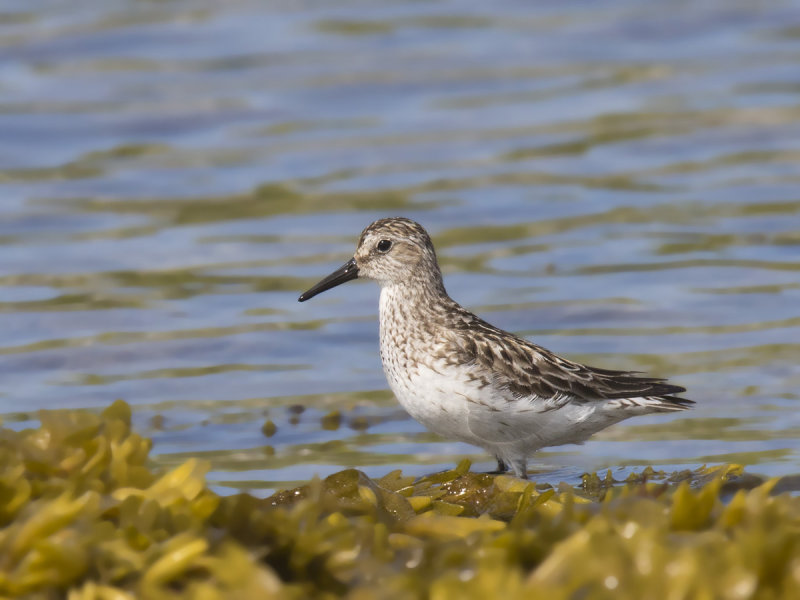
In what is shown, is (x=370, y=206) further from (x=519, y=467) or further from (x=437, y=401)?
(x=437, y=401)

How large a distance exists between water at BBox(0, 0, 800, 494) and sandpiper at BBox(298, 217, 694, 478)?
1.93 ft

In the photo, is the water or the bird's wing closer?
the bird's wing

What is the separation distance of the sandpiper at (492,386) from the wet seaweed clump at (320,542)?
193 centimetres

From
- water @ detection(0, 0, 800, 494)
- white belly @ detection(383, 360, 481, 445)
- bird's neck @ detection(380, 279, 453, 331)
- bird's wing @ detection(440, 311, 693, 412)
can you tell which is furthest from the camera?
water @ detection(0, 0, 800, 494)

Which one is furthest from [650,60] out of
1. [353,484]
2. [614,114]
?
[353,484]

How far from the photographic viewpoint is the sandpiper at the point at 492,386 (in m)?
7.23

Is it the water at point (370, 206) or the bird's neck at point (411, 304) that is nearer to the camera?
the bird's neck at point (411, 304)

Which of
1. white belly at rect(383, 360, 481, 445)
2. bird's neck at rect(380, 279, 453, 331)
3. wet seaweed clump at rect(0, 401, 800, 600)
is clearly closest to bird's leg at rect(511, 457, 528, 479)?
white belly at rect(383, 360, 481, 445)

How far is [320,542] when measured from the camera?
4.31 metres

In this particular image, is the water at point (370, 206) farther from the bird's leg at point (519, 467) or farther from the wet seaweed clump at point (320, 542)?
the wet seaweed clump at point (320, 542)

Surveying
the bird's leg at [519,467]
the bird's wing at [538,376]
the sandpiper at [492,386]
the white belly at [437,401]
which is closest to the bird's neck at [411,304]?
the sandpiper at [492,386]

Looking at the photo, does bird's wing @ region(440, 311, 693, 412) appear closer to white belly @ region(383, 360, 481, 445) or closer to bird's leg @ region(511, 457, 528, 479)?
white belly @ region(383, 360, 481, 445)

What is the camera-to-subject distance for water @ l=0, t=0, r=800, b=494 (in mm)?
9438

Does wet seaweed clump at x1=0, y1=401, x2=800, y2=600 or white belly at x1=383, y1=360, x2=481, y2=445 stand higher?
wet seaweed clump at x1=0, y1=401, x2=800, y2=600
